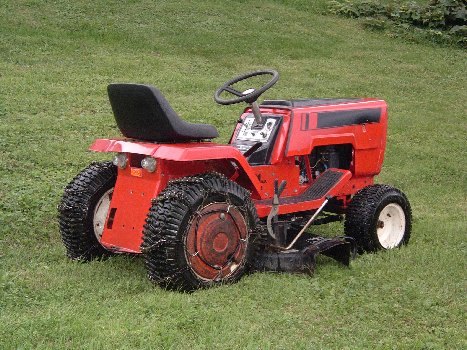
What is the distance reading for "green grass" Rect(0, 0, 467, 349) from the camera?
4.34 metres

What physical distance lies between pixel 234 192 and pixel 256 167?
727mm

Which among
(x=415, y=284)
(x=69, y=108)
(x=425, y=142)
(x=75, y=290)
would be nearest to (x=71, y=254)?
(x=75, y=290)

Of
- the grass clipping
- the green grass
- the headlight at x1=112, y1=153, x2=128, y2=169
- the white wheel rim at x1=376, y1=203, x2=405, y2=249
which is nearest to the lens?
the green grass

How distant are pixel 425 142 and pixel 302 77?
14.4 feet

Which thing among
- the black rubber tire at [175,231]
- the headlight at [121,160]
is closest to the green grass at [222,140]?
the black rubber tire at [175,231]

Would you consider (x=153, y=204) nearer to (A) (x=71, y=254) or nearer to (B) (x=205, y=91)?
(A) (x=71, y=254)

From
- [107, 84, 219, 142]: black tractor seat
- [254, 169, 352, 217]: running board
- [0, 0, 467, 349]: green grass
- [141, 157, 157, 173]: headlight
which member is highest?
[107, 84, 219, 142]: black tractor seat

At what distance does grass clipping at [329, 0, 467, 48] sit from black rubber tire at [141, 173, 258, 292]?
1691 cm

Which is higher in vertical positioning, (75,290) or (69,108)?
(75,290)

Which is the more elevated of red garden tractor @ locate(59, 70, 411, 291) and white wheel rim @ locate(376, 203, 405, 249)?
red garden tractor @ locate(59, 70, 411, 291)

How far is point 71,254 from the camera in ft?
19.0

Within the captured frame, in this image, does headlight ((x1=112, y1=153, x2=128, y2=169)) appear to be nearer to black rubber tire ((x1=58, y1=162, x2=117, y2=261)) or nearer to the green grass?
black rubber tire ((x1=58, y1=162, x2=117, y2=261))

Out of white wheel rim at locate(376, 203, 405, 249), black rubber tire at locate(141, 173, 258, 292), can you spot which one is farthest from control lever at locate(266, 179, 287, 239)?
white wheel rim at locate(376, 203, 405, 249)

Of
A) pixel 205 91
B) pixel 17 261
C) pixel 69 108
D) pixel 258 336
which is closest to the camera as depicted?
pixel 258 336
